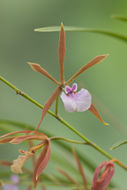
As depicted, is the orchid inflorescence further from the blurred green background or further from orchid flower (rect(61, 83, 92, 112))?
the blurred green background

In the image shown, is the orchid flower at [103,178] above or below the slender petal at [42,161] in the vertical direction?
below

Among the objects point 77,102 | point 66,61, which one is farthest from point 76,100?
point 66,61

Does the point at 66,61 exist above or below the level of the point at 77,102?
below

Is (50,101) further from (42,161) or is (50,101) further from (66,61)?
(66,61)

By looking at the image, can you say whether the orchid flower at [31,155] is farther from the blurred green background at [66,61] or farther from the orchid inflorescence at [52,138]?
the blurred green background at [66,61]

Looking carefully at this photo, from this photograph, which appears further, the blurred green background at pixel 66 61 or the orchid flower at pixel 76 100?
the blurred green background at pixel 66 61

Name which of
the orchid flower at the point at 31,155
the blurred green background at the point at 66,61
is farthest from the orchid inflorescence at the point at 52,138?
the blurred green background at the point at 66,61

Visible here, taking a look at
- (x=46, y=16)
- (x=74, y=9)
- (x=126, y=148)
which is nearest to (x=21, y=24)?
(x=46, y=16)

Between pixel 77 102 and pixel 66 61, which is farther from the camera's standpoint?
pixel 66 61
